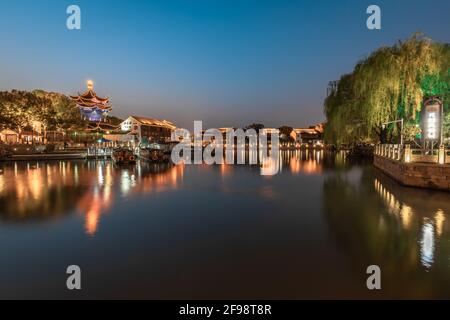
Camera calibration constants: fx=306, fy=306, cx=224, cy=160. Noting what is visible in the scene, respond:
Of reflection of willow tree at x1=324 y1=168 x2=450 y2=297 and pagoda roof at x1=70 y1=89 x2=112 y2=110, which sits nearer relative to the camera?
reflection of willow tree at x1=324 y1=168 x2=450 y2=297

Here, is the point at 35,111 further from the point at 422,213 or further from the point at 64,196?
the point at 422,213

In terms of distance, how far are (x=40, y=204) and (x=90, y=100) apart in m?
48.8

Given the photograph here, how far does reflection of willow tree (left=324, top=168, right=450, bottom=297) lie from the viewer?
202 inches

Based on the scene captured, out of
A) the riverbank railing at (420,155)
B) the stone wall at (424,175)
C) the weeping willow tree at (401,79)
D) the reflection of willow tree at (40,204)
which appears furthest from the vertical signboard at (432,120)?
the reflection of willow tree at (40,204)

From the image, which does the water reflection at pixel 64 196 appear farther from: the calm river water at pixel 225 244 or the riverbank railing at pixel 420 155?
the riverbank railing at pixel 420 155

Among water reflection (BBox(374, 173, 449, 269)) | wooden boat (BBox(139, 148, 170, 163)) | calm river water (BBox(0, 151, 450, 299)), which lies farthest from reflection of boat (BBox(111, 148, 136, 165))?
water reflection (BBox(374, 173, 449, 269))

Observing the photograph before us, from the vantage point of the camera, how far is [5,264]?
5863mm

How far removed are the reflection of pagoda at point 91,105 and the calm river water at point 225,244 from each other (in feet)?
148

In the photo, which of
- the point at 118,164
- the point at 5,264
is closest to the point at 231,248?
the point at 5,264

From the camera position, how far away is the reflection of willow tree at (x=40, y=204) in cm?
943

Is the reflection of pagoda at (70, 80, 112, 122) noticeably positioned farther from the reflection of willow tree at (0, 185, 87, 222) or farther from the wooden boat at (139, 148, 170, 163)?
the reflection of willow tree at (0, 185, 87, 222)

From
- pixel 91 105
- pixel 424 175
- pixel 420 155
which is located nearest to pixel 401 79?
pixel 420 155

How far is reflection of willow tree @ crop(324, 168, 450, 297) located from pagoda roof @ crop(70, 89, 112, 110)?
51.6 meters

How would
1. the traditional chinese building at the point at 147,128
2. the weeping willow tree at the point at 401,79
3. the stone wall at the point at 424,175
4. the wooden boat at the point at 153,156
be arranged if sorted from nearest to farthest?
the stone wall at the point at 424,175 < the weeping willow tree at the point at 401,79 < the wooden boat at the point at 153,156 < the traditional chinese building at the point at 147,128
